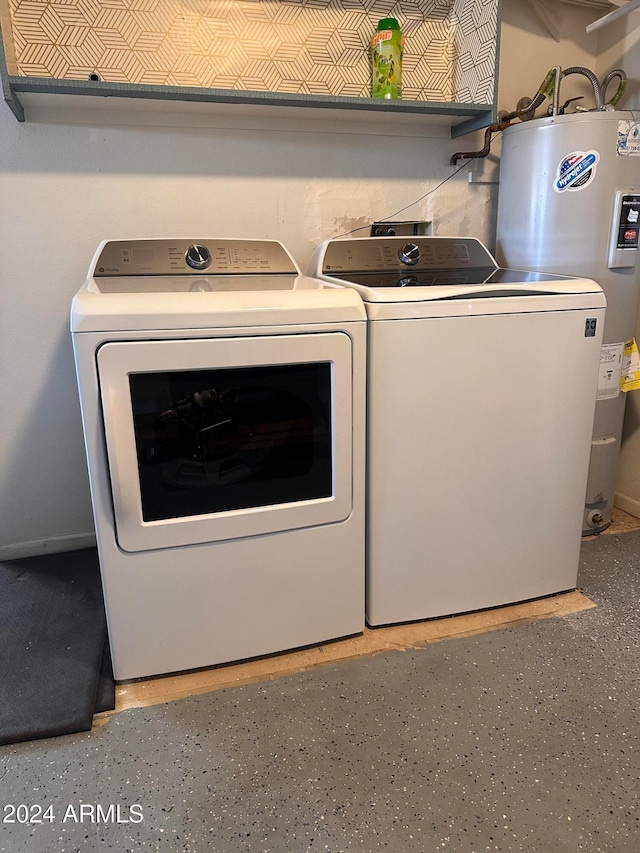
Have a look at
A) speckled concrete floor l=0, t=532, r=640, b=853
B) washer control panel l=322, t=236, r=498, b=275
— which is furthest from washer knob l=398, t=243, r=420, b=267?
speckled concrete floor l=0, t=532, r=640, b=853

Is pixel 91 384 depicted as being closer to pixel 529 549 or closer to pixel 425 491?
pixel 425 491

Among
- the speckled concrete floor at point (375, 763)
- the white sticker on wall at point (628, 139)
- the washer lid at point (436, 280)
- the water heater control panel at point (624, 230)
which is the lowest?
the speckled concrete floor at point (375, 763)

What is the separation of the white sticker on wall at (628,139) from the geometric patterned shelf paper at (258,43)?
1.36ft

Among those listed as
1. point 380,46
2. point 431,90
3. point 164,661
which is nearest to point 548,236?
point 431,90

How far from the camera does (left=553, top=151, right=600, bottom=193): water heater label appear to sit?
70.1 inches

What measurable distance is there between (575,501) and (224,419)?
3.43 feet

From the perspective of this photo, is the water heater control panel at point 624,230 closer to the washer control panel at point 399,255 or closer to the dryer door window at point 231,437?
the washer control panel at point 399,255

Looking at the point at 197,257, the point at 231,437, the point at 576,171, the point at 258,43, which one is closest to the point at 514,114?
the point at 576,171

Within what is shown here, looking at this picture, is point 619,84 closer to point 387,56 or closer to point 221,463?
point 387,56

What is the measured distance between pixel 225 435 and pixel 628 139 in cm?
153

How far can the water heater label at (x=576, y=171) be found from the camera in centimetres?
178

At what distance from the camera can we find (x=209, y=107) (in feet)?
5.75
